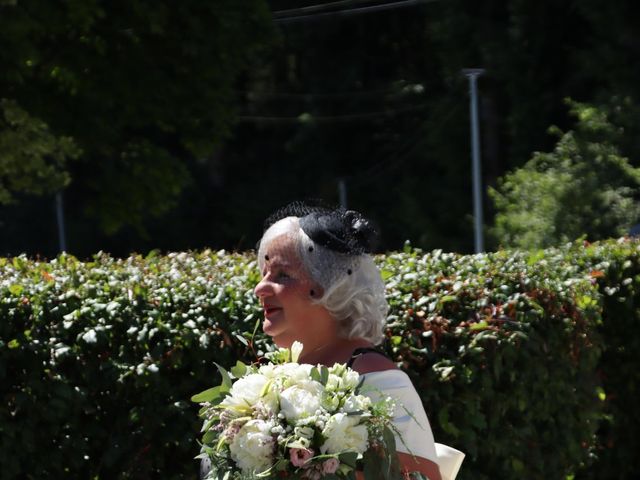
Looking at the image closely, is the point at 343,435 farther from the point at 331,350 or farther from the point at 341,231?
the point at 341,231

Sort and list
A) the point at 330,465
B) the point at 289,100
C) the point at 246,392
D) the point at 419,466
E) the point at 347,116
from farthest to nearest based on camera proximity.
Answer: the point at 289,100
the point at 347,116
the point at 419,466
the point at 246,392
the point at 330,465

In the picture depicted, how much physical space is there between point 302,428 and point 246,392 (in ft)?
0.56

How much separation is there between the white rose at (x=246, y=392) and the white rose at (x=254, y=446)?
0.21 feet

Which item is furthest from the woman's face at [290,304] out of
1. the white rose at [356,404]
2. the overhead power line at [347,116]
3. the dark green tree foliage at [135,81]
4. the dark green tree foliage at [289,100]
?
the overhead power line at [347,116]

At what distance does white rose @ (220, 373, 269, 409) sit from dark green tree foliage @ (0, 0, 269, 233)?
1638cm

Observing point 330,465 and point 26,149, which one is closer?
point 330,465

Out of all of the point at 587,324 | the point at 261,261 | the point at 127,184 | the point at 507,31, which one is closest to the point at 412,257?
the point at 587,324

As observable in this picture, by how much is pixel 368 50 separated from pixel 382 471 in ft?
126

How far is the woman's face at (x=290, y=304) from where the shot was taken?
297 centimetres

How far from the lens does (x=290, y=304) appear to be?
9.75ft

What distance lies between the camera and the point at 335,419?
259 centimetres

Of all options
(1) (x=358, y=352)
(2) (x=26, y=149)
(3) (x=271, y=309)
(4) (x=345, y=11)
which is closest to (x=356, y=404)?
(1) (x=358, y=352)

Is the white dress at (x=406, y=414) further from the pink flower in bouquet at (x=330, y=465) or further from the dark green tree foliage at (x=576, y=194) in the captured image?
the dark green tree foliage at (x=576, y=194)

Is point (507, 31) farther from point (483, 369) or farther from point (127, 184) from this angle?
point (483, 369)
